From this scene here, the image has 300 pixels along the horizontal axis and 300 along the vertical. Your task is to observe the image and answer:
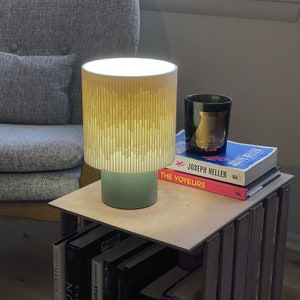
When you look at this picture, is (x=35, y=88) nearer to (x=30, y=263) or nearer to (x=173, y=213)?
(x=30, y=263)

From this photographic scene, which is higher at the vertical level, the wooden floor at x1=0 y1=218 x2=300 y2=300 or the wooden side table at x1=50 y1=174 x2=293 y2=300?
the wooden side table at x1=50 y1=174 x2=293 y2=300

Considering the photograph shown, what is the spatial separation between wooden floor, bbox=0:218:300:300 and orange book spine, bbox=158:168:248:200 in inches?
22.8

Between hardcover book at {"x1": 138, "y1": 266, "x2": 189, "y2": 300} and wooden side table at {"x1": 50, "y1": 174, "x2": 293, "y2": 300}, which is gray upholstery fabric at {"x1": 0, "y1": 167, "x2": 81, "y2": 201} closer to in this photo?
wooden side table at {"x1": 50, "y1": 174, "x2": 293, "y2": 300}

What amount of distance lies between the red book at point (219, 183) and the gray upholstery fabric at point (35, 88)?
2.16 ft

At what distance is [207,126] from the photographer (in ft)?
4.79

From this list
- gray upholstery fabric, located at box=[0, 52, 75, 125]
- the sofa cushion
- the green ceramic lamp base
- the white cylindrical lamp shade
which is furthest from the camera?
gray upholstery fabric, located at box=[0, 52, 75, 125]

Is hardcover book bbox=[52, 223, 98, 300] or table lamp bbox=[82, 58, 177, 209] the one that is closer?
table lamp bbox=[82, 58, 177, 209]

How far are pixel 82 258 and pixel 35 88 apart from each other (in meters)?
0.81

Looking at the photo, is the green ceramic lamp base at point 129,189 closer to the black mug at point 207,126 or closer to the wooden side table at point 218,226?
the wooden side table at point 218,226

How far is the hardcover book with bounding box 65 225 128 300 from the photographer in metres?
1.42

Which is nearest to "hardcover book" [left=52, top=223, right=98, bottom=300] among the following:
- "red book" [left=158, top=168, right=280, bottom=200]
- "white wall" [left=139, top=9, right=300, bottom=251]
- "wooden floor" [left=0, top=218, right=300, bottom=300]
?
"red book" [left=158, top=168, right=280, bottom=200]

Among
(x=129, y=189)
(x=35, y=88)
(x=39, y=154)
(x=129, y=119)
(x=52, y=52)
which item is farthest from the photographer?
(x=52, y=52)

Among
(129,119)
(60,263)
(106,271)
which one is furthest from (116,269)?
(129,119)

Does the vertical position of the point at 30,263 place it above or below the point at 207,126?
below
